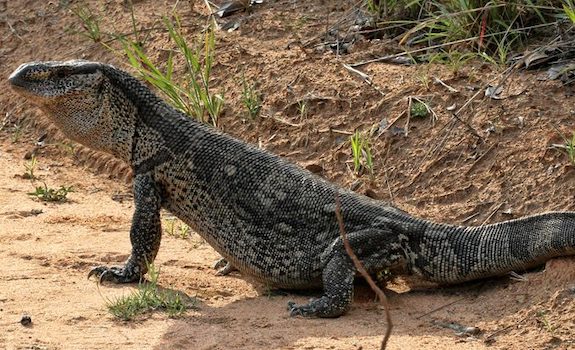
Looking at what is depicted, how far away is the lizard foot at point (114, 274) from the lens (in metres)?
8.78

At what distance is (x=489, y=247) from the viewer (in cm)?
798

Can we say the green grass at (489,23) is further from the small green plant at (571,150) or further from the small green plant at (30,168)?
the small green plant at (30,168)

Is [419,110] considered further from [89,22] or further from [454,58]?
[89,22]

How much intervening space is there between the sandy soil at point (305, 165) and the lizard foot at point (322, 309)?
12 centimetres

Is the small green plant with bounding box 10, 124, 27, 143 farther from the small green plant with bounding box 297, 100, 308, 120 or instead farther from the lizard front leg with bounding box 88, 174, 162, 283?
the lizard front leg with bounding box 88, 174, 162, 283

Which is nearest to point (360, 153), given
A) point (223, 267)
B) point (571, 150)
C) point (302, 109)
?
point (302, 109)

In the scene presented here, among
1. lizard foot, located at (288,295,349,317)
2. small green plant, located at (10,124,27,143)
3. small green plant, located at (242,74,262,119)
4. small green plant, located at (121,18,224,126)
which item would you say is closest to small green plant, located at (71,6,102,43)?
small green plant, located at (10,124,27,143)

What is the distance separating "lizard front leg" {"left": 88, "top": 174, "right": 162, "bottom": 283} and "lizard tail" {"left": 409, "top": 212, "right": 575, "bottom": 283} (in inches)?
79.4

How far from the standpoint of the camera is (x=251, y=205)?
340 inches

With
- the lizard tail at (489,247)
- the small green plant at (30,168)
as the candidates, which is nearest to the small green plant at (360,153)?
the lizard tail at (489,247)

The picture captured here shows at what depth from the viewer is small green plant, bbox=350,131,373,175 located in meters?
9.99

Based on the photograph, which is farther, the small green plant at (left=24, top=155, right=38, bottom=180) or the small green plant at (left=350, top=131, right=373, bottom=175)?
the small green plant at (left=24, top=155, right=38, bottom=180)

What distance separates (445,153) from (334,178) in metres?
1.06

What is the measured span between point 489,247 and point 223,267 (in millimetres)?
2388
